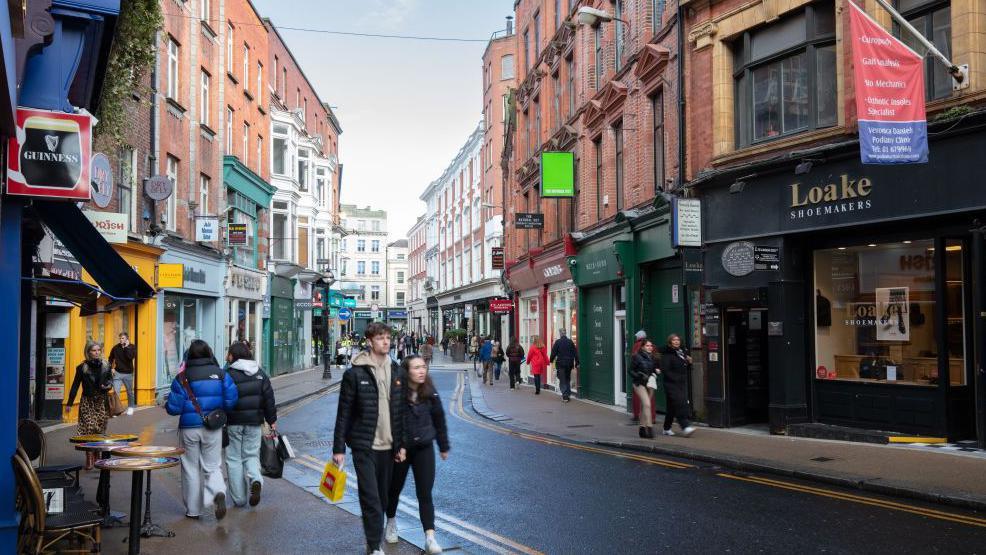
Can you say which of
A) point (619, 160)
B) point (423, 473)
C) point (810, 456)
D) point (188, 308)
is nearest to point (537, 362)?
point (619, 160)

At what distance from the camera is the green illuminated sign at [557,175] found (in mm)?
24109

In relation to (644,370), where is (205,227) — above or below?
above

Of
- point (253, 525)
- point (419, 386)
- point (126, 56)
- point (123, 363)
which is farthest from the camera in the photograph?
point (123, 363)

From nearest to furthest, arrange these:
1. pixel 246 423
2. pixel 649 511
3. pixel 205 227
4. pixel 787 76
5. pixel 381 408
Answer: pixel 381 408
pixel 649 511
pixel 246 423
pixel 787 76
pixel 205 227

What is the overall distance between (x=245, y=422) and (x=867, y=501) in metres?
6.54

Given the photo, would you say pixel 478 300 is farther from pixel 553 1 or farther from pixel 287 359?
pixel 553 1

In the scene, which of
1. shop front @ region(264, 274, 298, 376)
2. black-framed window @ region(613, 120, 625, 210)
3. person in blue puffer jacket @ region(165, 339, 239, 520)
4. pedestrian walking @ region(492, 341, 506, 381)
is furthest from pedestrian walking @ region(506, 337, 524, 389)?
person in blue puffer jacket @ region(165, 339, 239, 520)

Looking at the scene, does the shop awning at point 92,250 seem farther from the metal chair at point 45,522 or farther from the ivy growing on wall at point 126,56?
the ivy growing on wall at point 126,56

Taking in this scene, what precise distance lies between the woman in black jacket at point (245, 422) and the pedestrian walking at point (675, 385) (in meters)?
7.52

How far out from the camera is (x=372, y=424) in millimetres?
6512

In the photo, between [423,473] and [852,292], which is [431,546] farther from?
[852,292]

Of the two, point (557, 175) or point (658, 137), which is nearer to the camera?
point (658, 137)

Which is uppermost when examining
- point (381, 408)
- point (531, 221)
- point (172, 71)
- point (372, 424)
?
point (172, 71)

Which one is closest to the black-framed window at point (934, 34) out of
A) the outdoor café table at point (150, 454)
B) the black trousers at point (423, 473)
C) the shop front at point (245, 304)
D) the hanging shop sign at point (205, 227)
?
the black trousers at point (423, 473)
